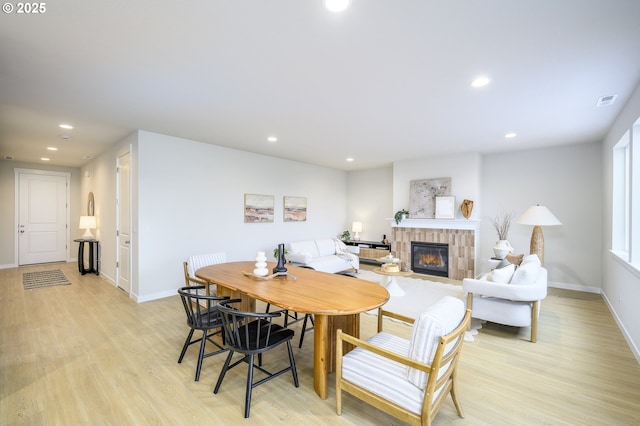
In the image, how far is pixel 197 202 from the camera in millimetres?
5059

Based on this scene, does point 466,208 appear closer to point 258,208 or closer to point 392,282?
point 392,282

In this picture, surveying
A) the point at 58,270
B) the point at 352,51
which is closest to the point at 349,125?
the point at 352,51

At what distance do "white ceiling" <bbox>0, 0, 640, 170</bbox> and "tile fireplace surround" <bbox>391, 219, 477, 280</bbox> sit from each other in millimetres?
2244

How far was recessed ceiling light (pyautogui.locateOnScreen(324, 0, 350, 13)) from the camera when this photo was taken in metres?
1.69

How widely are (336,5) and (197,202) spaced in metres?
4.21

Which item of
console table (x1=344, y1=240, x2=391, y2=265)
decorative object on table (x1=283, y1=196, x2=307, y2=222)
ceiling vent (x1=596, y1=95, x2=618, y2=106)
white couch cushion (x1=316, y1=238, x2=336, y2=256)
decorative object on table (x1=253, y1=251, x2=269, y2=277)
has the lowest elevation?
console table (x1=344, y1=240, x2=391, y2=265)

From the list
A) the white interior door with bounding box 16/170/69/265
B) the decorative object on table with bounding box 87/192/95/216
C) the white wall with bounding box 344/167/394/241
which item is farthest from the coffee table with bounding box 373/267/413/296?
the white interior door with bounding box 16/170/69/265

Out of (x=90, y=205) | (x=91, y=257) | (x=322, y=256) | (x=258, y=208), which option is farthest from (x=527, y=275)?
(x=90, y=205)

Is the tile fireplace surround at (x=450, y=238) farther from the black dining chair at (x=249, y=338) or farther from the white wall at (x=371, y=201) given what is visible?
the black dining chair at (x=249, y=338)

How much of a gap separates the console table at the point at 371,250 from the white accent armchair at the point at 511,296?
12.4 feet

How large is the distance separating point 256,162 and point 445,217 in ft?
14.0

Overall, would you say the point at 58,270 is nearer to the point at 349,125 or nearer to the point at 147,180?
the point at 147,180

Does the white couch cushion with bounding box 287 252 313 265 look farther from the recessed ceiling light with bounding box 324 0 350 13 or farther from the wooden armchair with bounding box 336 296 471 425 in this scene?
the recessed ceiling light with bounding box 324 0 350 13

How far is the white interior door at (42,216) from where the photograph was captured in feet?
23.8
